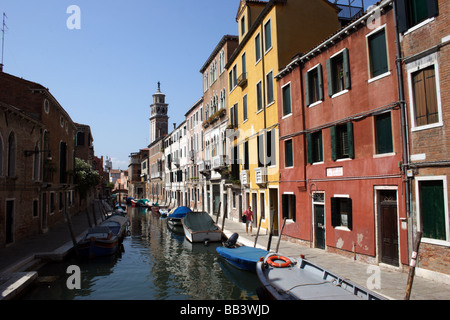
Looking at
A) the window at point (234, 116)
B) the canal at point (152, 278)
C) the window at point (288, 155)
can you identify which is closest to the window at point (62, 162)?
the canal at point (152, 278)

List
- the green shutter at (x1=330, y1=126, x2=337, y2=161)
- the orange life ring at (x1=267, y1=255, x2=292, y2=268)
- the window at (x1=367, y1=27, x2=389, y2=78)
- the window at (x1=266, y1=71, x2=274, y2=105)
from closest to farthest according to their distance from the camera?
the orange life ring at (x1=267, y1=255, x2=292, y2=268) → the window at (x1=367, y1=27, x2=389, y2=78) → the green shutter at (x1=330, y1=126, x2=337, y2=161) → the window at (x1=266, y1=71, x2=274, y2=105)

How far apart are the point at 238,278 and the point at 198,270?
1969mm

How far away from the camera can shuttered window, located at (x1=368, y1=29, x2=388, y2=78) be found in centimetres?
959

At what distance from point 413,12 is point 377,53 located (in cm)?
145

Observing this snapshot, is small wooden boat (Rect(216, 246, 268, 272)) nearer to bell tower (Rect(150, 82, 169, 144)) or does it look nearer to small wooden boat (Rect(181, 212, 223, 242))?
small wooden boat (Rect(181, 212, 223, 242))

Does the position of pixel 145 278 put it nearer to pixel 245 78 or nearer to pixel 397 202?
pixel 397 202

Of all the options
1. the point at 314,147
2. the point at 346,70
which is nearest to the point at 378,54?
the point at 346,70

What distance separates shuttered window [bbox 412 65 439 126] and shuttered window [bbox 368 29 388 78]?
47.4 inches

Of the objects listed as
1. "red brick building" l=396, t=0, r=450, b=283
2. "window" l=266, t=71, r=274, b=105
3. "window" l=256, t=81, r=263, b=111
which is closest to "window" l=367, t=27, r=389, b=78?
"red brick building" l=396, t=0, r=450, b=283

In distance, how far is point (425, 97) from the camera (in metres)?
8.30

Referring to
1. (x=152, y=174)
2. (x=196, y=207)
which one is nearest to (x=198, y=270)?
(x=196, y=207)

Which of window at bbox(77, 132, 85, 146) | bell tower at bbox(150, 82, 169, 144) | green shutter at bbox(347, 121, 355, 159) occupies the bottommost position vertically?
green shutter at bbox(347, 121, 355, 159)

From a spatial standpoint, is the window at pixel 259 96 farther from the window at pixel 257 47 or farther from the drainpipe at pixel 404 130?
the drainpipe at pixel 404 130
